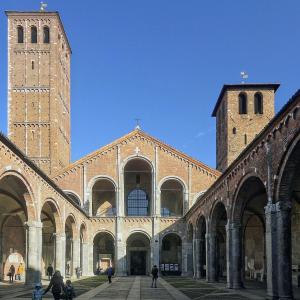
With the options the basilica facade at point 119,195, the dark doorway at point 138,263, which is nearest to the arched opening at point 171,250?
the basilica facade at point 119,195

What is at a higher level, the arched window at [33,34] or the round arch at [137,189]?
the arched window at [33,34]

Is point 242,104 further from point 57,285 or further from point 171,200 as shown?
point 57,285

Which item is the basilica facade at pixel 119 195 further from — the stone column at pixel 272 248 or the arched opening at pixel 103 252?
the stone column at pixel 272 248

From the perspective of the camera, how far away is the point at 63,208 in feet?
125

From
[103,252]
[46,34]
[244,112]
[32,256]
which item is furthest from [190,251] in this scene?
[46,34]

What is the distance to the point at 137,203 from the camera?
5606cm

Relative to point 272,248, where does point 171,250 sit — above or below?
below

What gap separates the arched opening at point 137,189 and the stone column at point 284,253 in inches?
1377

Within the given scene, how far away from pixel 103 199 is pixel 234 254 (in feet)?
91.4

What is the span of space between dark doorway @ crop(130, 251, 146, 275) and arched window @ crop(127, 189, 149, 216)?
12.8ft

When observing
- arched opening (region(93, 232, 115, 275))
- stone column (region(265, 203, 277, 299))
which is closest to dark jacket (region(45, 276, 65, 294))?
stone column (region(265, 203, 277, 299))

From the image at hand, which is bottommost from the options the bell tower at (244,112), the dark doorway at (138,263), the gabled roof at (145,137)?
the dark doorway at (138,263)

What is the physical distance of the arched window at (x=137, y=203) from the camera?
55781 millimetres

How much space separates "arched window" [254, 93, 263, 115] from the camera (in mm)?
57531
